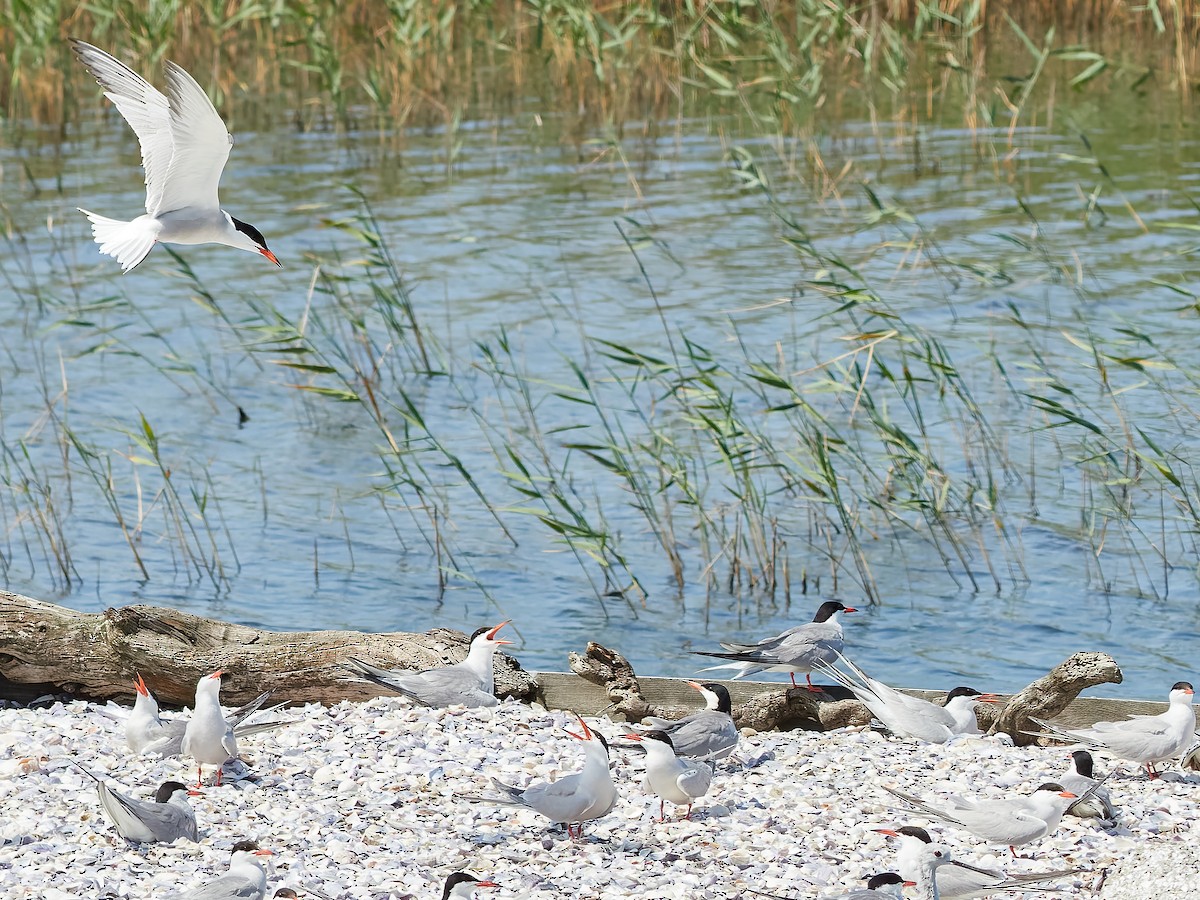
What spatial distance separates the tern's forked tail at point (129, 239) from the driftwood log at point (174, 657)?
1.67 meters

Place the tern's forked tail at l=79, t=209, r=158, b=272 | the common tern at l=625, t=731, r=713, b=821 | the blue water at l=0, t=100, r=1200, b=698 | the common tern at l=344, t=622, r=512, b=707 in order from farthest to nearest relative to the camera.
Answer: the blue water at l=0, t=100, r=1200, b=698, the common tern at l=344, t=622, r=512, b=707, the tern's forked tail at l=79, t=209, r=158, b=272, the common tern at l=625, t=731, r=713, b=821

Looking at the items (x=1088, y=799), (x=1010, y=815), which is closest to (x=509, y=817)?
(x=1010, y=815)

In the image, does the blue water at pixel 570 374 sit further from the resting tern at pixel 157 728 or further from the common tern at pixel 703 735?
the resting tern at pixel 157 728

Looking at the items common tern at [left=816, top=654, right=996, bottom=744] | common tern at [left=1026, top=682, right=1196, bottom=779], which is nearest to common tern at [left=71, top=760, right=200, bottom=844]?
common tern at [left=816, top=654, right=996, bottom=744]

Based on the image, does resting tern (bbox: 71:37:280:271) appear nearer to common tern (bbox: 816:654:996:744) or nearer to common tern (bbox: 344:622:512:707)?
common tern (bbox: 344:622:512:707)

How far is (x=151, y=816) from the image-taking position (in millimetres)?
4914

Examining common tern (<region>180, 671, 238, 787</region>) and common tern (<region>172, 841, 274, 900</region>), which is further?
common tern (<region>180, 671, 238, 787</region>)

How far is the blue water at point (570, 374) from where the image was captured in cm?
823

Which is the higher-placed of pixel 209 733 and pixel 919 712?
pixel 209 733

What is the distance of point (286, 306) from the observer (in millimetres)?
13516

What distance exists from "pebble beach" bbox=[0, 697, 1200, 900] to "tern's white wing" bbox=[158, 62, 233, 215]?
82.0 inches

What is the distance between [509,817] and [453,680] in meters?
0.88

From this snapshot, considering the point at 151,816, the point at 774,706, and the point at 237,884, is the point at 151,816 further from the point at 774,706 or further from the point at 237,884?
the point at 774,706

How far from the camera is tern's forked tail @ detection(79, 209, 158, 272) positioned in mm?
5438
